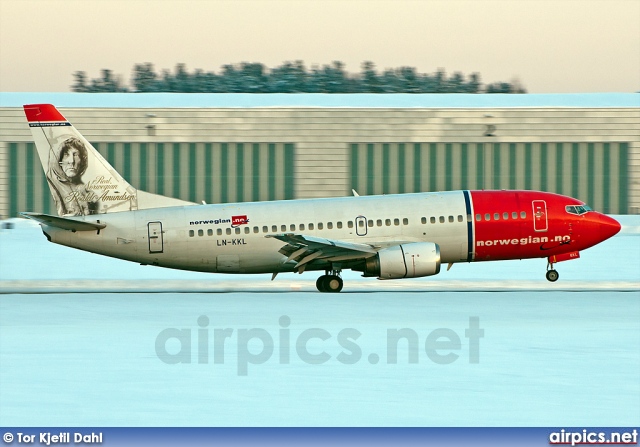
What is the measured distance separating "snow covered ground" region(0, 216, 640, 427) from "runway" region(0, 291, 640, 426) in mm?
52

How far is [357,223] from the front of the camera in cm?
3672

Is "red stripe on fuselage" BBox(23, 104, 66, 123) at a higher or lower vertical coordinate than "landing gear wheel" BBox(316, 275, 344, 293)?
higher

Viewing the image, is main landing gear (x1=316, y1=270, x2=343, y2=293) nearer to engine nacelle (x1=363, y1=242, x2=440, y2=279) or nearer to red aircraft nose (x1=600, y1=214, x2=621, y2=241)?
engine nacelle (x1=363, y1=242, x2=440, y2=279)

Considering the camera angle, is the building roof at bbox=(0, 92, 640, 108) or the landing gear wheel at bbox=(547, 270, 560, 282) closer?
the landing gear wheel at bbox=(547, 270, 560, 282)

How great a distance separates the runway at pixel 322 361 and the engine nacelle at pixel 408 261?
851 mm

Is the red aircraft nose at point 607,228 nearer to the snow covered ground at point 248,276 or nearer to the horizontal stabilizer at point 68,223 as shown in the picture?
the snow covered ground at point 248,276

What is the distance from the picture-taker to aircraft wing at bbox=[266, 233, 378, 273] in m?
35.2

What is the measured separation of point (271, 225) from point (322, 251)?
216 centimetres

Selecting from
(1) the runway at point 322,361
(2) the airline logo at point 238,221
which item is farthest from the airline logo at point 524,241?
(2) the airline logo at point 238,221

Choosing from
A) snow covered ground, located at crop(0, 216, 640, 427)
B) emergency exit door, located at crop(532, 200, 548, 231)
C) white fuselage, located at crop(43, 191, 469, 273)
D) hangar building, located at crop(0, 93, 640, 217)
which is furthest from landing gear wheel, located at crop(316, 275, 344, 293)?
hangar building, located at crop(0, 93, 640, 217)

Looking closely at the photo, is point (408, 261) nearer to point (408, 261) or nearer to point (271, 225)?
point (408, 261)

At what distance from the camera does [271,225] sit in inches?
1446

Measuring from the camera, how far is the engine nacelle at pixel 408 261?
3550cm

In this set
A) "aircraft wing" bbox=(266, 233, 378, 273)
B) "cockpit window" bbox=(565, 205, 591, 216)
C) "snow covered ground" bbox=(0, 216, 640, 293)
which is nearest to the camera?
"aircraft wing" bbox=(266, 233, 378, 273)
